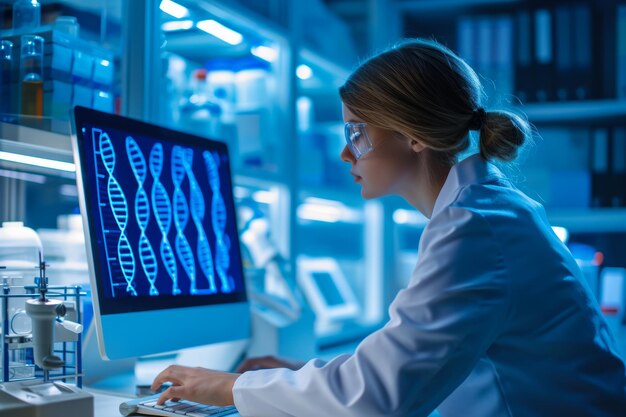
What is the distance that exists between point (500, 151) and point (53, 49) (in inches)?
33.5

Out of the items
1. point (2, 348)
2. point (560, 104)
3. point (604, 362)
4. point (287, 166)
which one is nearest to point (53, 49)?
point (2, 348)

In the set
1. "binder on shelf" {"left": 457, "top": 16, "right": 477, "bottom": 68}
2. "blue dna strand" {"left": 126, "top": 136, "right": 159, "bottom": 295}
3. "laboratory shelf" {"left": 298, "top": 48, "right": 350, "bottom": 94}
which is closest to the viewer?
"blue dna strand" {"left": 126, "top": 136, "right": 159, "bottom": 295}

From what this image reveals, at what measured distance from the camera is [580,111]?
9.02ft

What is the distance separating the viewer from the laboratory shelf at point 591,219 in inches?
106

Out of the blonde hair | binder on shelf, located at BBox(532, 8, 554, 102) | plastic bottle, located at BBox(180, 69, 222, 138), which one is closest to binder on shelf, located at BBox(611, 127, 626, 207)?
binder on shelf, located at BBox(532, 8, 554, 102)

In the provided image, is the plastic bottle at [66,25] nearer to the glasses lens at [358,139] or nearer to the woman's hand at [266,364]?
the glasses lens at [358,139]

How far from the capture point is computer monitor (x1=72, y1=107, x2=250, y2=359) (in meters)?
1.16

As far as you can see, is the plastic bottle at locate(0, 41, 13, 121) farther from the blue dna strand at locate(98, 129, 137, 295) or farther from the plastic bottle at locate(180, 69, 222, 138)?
the plastic bottle at locate(180, 69, 222, 138)

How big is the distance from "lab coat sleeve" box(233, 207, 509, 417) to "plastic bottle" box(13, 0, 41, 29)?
2.88 feet

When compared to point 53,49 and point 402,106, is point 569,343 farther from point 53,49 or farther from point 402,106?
point 53,49

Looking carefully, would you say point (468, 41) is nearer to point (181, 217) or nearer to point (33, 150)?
point (181, 217)

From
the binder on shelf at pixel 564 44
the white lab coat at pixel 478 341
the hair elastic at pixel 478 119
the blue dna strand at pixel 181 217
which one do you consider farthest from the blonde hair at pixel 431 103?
the binder on shelf at pixel 564 44

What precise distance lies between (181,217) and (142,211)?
116 millimetres

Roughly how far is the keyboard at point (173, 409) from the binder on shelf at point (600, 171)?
2.12 m
